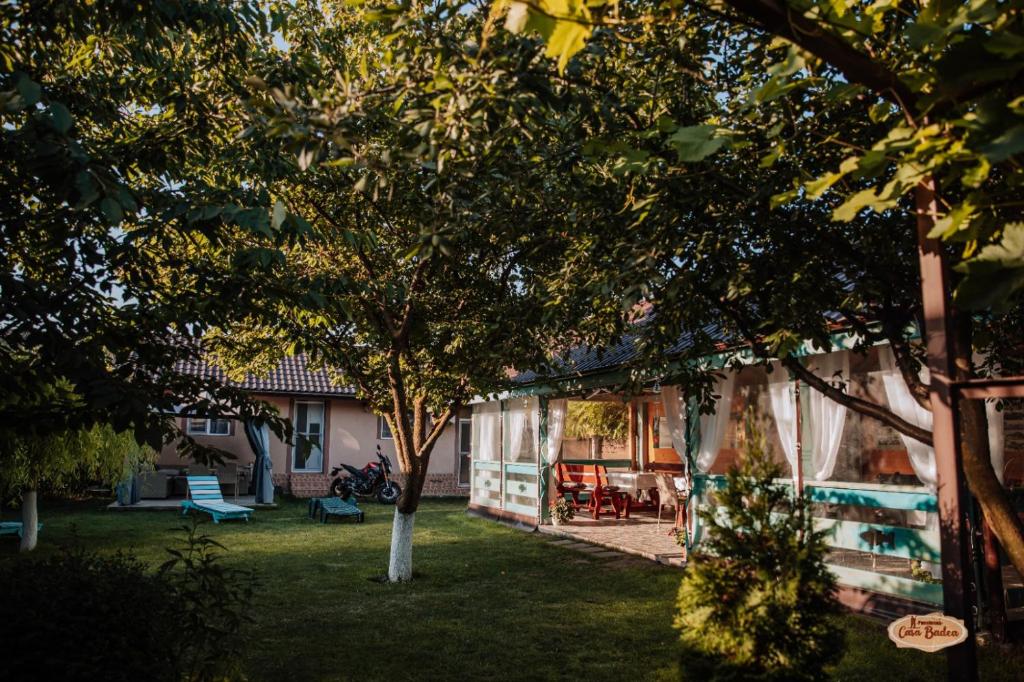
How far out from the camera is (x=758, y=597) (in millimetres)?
3354

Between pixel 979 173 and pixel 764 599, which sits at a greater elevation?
pixel 979 173

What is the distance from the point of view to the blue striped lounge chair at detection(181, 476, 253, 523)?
15.8 meters

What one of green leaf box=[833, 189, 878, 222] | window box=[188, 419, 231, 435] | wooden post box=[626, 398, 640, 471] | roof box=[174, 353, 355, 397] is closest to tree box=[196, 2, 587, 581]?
green leaf box=[833, 189, 878, 222]

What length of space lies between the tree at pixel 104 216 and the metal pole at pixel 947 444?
9.79ft

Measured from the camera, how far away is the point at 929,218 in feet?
10.5

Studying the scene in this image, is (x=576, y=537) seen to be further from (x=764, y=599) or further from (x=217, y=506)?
(x=764, y=599)

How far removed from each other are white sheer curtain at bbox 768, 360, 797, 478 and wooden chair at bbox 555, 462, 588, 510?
6631 millimetres

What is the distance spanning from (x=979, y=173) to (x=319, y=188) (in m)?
7.26

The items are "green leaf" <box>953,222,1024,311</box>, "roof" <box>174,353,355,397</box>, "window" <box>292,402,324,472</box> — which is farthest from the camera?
"window" <box>292,402,324,472</box>

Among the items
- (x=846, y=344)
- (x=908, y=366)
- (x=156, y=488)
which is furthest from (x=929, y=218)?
(x=156, y=488)

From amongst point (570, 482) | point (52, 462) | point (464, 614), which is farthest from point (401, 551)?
point (570, 482)

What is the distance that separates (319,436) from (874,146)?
22256mm

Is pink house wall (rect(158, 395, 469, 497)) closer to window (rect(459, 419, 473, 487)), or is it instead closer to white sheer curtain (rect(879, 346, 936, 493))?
window (rect(459, 419, 473, 487))

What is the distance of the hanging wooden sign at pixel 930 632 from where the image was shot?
294 centimetres
